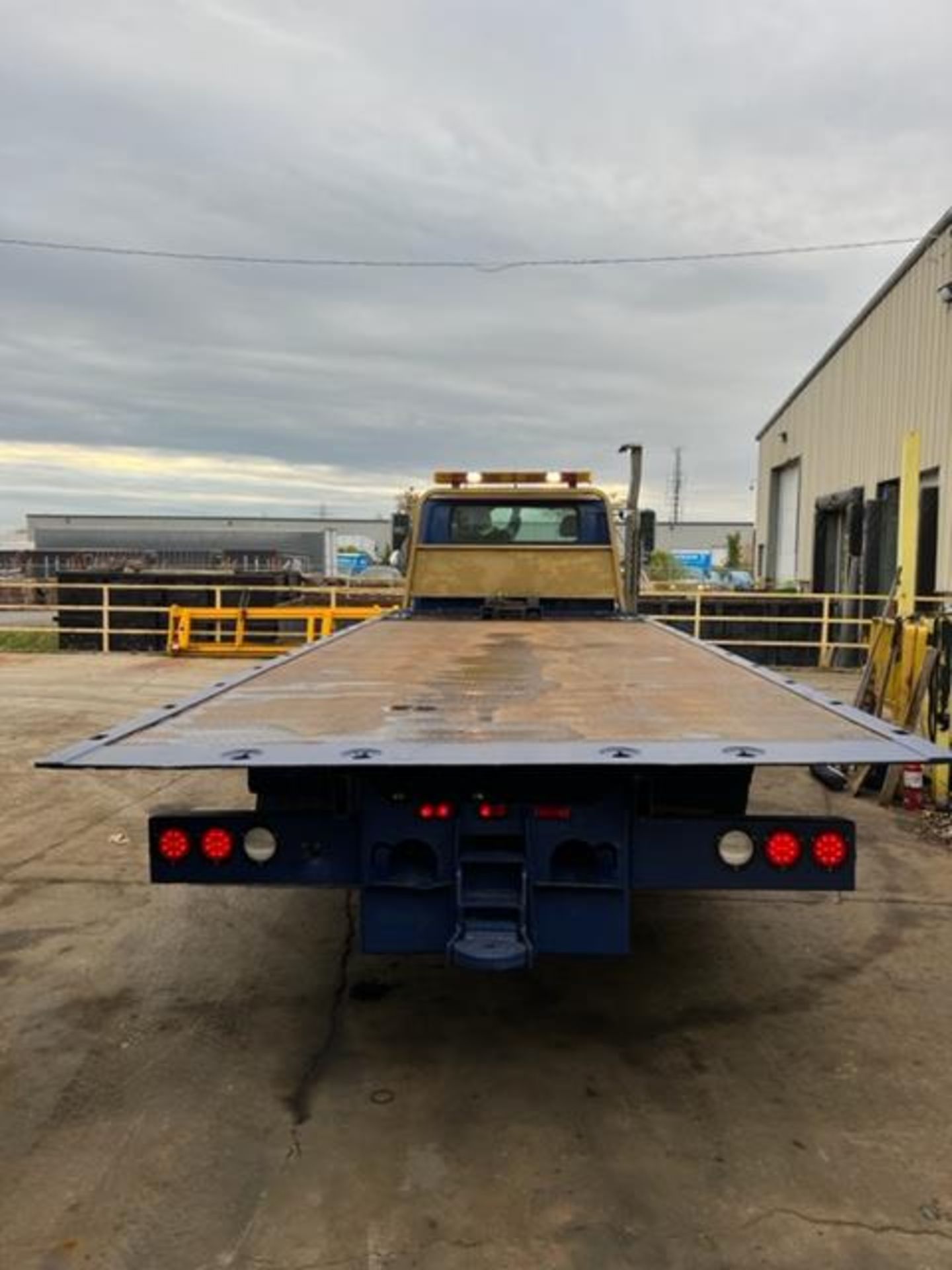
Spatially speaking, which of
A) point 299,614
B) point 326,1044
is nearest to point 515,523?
point 326,1044

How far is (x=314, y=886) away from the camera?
339cm

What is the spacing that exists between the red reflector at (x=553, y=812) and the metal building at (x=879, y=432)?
460 inches

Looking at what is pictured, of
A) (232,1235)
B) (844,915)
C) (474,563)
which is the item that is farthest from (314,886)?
(474,563)

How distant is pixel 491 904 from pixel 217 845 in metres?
0.95

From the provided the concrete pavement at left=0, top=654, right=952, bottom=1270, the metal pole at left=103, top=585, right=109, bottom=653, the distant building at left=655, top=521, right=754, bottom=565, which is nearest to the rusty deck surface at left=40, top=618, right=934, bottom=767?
the concrete pavement at left=0, top=654, right=952, bottom=1270

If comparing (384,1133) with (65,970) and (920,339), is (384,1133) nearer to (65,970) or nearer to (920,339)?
(65,970)

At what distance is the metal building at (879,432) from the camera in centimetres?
1480

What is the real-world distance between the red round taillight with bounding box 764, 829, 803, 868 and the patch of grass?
55.4ft

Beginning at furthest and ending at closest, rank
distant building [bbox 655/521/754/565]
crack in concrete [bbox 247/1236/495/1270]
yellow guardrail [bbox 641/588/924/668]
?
distant building [bbox 655/521/754/565]
yellow guardrail [bbox 641/588/924/668]
crack in concrete [bbox 247/1236/495/1270]

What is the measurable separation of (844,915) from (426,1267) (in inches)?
129

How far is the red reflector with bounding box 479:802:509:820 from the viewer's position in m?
3.23

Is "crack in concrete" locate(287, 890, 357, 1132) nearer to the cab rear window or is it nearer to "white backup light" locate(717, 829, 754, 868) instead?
"white backup light" locate(717, 829, 754, 868)

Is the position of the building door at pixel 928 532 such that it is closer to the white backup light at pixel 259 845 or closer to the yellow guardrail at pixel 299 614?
the yellow guardrail at pixel 299 614

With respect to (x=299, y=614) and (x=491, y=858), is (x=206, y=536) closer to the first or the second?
(x=299, y=614)
